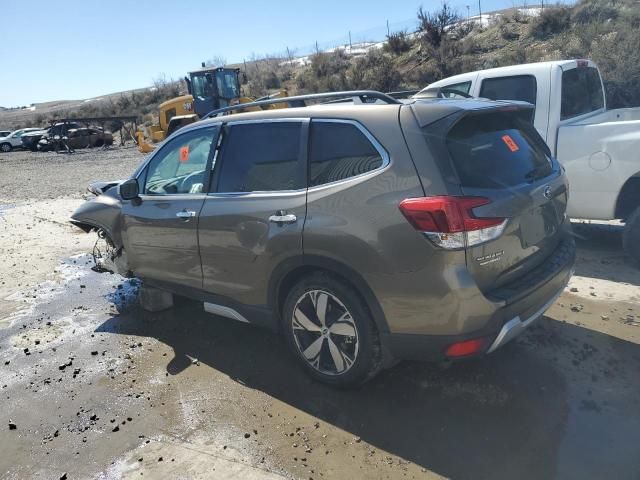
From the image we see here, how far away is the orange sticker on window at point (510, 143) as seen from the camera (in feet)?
11.4

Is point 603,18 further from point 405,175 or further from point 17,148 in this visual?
point 17,148

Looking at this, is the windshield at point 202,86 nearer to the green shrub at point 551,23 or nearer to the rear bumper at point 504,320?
the green shrub at point 551,23

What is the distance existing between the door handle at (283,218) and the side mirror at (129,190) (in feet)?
5.85

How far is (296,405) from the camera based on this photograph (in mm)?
3537

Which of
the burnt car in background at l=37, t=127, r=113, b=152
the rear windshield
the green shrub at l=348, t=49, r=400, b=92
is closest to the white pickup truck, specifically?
the rear windshield

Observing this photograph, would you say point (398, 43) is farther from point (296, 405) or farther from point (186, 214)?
point (296, 405)

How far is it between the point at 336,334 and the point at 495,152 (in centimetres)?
155

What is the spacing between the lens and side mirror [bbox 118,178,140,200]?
4.68 meters

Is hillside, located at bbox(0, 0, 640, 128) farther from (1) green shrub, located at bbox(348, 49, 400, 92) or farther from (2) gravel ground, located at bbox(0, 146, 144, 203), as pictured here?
(2) gravel ground, located at bbox(0, 146, 144, 203)

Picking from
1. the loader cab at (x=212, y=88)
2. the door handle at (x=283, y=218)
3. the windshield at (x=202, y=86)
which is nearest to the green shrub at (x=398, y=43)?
the loader cab at (x=212, y=88)

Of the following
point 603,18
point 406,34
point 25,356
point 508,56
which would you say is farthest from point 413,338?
point 406,34

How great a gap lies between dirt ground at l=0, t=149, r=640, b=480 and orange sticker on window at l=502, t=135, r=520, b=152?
5.03ft

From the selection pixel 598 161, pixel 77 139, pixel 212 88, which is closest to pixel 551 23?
pixel 212 88

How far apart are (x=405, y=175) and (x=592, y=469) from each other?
1852 millimetres
